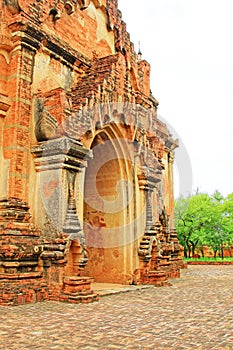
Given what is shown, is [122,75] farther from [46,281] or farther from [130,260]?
[46,281]

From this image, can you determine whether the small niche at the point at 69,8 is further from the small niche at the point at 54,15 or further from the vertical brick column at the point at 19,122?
the vertical brick column at the point at 19,122

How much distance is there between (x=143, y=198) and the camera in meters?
14.0

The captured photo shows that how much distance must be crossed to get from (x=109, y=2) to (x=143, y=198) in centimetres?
734

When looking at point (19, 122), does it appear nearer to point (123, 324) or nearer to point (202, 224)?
point (123, 324)

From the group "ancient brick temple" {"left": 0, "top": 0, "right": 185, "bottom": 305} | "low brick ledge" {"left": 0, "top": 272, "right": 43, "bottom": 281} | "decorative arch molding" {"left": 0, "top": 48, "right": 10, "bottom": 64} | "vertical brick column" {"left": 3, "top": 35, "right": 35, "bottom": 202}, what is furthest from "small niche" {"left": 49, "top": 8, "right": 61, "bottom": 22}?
"low brick ledge" {"left": 0, "top": 272, "right": 43, "bottom": 281}

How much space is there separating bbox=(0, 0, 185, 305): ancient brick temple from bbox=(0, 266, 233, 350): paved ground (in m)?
1.03

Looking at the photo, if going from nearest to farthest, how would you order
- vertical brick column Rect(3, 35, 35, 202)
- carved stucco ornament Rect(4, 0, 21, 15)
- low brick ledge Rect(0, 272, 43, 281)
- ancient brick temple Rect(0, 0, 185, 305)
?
low brick ledge Rect(0, 272, 43, 281), ancient brick temple Rect(0, 0, 185, 305), vertical brick column Rect(3, 35, 35, 202), carved stucco ornament Rect(4, 0, 21, 15)

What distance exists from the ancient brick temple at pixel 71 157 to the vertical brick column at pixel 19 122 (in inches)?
1.0

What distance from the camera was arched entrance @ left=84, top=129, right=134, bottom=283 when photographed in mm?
13430

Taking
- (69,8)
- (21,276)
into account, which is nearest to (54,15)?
(69,8)

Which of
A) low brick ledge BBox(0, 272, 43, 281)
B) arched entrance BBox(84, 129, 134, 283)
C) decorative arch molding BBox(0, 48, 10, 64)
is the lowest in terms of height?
low brick ledge BBox(0, 272, 43, 281)

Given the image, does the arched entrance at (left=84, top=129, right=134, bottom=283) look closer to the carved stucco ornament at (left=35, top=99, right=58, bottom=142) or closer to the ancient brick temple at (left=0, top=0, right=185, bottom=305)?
the ancient brick temple at (left=0, top=0, right=185, bottom=305)

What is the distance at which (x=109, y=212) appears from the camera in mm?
14164

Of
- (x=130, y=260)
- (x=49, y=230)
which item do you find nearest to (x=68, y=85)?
(x=49, y=230)
